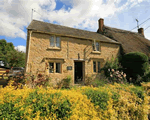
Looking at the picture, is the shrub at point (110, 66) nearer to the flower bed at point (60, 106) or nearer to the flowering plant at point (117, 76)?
the flowering plant at point (117, 76)

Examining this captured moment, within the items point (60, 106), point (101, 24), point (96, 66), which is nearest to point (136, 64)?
point (96, 66)

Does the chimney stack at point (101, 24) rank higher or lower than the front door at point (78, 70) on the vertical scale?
higher

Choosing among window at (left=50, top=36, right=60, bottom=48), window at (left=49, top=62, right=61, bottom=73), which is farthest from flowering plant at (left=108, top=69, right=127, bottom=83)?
window at (left=50, top=36, right=60, bottom=48)

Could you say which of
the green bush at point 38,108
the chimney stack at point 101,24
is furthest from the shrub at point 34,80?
the chimney stack at point 101,24

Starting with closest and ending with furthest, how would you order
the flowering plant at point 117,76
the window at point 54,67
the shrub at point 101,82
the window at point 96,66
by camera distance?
the flowering plant at point 117,76
the shrub at point 101,82
the window at point 54,67
the window at point 96,66

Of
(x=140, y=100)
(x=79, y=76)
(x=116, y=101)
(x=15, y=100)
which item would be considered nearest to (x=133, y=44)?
(x=79, y=76)

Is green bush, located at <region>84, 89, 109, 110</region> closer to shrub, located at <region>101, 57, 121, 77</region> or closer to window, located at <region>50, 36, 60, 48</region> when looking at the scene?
window, located at <region>50, 36, 60, 48</region>

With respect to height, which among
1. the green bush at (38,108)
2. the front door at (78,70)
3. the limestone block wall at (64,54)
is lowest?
the green bush at (38,108)

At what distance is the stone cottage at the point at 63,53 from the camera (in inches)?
337

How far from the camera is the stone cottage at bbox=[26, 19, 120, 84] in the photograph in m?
8.56

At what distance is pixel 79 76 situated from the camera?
10.9m

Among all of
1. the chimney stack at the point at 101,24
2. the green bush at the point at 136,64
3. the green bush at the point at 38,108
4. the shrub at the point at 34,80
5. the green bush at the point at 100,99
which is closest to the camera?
the green bush at the point at 38,108

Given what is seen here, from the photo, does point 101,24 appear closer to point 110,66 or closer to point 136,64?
point 110,66

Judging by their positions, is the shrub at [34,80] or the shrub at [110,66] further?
the shrub at [110,66]
